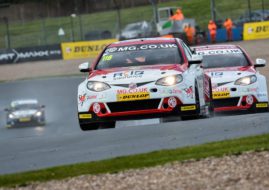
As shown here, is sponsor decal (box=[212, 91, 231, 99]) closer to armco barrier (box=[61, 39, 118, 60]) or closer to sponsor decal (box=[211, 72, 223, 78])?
sponsor decal (box=[211, 72, 223, 78])

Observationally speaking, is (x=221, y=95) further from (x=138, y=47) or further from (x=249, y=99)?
(x=138, y=47)

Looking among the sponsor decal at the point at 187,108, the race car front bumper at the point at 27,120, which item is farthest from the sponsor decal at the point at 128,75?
the race car front bumper at the point at 27,120

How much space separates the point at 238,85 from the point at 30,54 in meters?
31.8

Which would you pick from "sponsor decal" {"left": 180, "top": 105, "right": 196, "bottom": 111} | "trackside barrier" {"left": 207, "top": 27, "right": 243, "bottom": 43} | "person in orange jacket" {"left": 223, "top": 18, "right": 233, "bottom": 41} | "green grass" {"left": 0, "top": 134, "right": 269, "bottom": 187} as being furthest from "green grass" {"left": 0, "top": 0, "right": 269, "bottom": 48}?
"green grass" {"left": 0, "top": 134, "right": 269, "bottom": 187}

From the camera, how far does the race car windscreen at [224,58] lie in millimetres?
17642

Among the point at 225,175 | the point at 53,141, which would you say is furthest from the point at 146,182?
the point at 53,141

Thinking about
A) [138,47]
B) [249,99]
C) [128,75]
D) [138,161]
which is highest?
[138,47]

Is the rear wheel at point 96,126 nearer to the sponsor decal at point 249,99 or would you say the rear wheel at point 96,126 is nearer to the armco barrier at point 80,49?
the sponsor decal at point 249,99

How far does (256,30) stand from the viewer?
46656mm

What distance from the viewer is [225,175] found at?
8.05 metres

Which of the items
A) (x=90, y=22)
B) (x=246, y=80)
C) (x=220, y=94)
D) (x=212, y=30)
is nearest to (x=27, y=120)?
(x=220, y=94)

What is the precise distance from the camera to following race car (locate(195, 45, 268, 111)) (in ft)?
53.7

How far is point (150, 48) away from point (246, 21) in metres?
35.6

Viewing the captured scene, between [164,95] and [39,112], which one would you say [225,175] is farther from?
[39,112]
